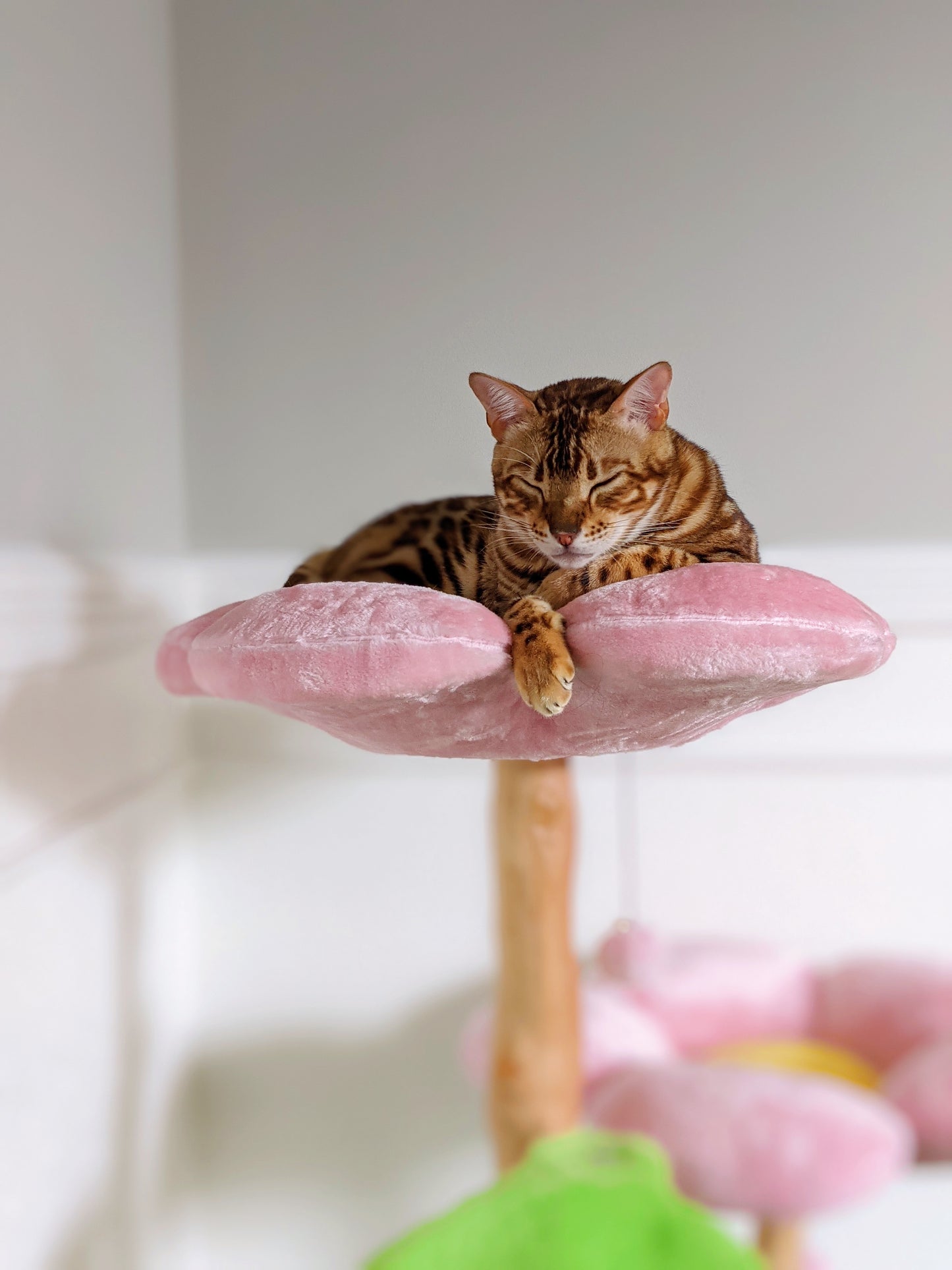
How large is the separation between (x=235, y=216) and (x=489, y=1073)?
71 centimetres

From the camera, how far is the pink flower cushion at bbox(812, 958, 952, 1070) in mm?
932

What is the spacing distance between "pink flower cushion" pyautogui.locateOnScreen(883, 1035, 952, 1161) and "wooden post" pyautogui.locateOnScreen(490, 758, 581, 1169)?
259 mm

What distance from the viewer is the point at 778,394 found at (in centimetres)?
59

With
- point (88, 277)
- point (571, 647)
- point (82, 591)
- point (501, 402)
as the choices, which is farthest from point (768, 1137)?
point (88, 277)

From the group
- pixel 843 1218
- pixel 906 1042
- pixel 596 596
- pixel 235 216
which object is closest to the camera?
pixel 596 596

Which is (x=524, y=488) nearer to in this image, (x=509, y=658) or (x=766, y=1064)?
(x=509, y=658)

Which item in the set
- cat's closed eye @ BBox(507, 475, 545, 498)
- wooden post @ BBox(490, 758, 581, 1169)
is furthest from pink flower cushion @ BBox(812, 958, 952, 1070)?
cat's closed eye @ BBox(507, 475, 545, 498)

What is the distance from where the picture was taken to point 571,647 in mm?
514

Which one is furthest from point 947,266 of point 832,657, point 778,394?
point 832,657

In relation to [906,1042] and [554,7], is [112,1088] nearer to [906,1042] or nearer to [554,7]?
[906,1042]

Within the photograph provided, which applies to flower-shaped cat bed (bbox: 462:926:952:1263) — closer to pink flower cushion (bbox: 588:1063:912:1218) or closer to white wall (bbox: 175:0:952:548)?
pink flower cushion (bbox: 588:1063:912:1218)

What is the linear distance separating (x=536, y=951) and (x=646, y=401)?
47 centimetres

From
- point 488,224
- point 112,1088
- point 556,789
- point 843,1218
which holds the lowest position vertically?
point 843,1218

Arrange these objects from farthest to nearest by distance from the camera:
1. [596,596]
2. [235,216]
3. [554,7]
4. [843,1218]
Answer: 1. [843,1218]
2. [235,216]
3. [554,7]
4. [596,596]
